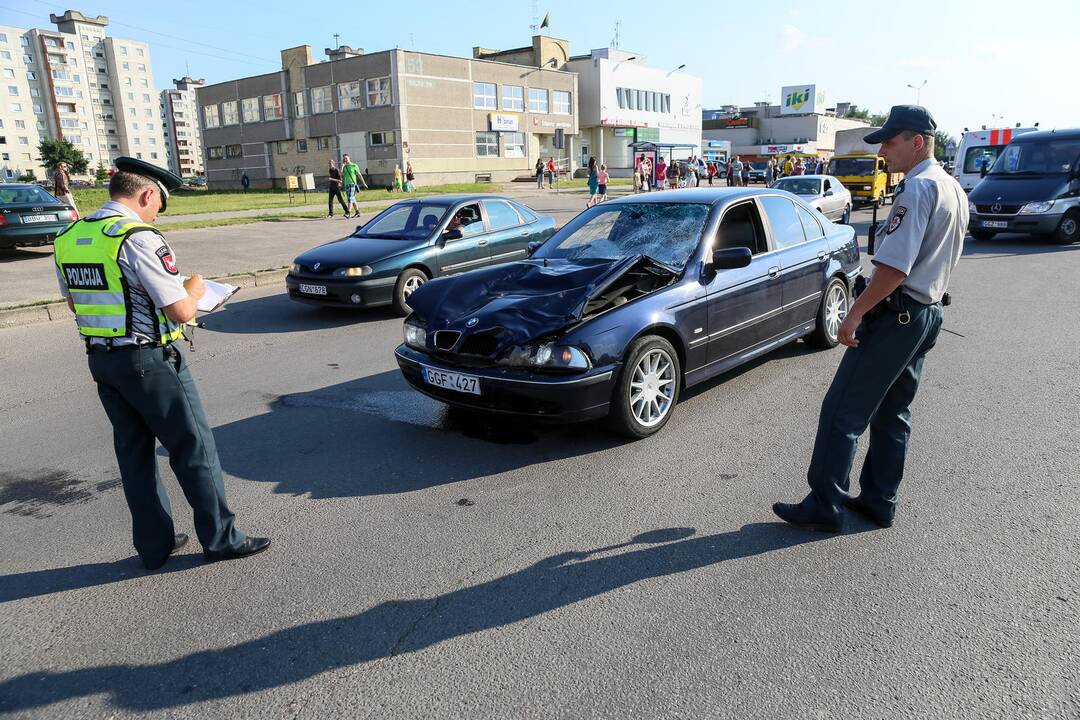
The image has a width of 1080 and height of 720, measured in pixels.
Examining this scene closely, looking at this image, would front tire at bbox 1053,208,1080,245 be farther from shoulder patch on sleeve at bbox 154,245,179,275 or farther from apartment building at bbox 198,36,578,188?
apartment building at bbox 198,36,578,188

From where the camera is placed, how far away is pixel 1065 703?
2.42 metres

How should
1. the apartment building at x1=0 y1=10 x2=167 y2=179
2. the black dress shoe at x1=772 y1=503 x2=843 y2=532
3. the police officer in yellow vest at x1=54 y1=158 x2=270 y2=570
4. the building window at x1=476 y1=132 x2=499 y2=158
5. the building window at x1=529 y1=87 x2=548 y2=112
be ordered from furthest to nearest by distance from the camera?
the apartment building at x1=0 y1=10 x2=167 y2=179, the building window at x1=529 y1=87 x2=548 y2=112, the building window at x1=476 y1=132 x2=499 y2=158, the black dress shoe at x1=772 y1=503 x2=843 y2=532, the police officer in yellow vest at x1=54 y1=158 x2=270 y2=570

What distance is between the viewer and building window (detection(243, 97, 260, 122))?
202ft

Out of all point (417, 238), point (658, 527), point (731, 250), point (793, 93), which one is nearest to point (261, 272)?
point (417, 238)

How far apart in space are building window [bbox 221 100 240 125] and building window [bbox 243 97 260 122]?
137cm

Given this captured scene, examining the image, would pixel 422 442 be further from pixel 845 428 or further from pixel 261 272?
pixel 261 272

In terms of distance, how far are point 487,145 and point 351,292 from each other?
51.5 metres

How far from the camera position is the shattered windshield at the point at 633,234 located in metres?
5.46

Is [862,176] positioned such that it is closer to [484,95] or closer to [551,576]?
[551,576]

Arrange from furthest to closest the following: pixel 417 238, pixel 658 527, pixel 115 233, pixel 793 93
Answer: pixel 793 93
pixel 417 238
pixel 658 527
pixel 115 233

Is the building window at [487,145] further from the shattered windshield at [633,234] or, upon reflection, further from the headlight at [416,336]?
the headlight at [416,336]

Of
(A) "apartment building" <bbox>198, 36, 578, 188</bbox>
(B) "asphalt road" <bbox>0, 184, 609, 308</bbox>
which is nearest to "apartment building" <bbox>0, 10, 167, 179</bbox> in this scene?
(A) "apartment building" <bbox>198, 36, 578, 188</bbox>

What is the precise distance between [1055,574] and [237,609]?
3.58m

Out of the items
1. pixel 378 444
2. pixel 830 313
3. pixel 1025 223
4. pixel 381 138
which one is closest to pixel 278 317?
pixel 378 444
